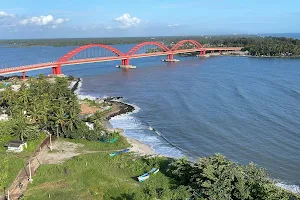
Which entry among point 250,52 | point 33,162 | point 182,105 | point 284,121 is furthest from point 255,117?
point 250,52

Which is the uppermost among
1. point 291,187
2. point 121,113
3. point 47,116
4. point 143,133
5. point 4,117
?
point 47,116

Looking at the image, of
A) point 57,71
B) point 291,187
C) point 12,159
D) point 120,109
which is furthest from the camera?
point 57,71

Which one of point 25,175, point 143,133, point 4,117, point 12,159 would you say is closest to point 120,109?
point 143,133

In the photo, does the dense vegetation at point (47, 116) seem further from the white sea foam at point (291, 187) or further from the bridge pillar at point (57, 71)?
the bridge pillar at point (57, 71)

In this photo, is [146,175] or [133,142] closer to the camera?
[146,175]

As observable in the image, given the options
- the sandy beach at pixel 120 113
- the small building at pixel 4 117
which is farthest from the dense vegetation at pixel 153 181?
the small building at pixel 4 117

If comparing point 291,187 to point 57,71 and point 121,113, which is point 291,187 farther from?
point 57,71

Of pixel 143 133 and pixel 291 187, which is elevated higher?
pixel 143 133
